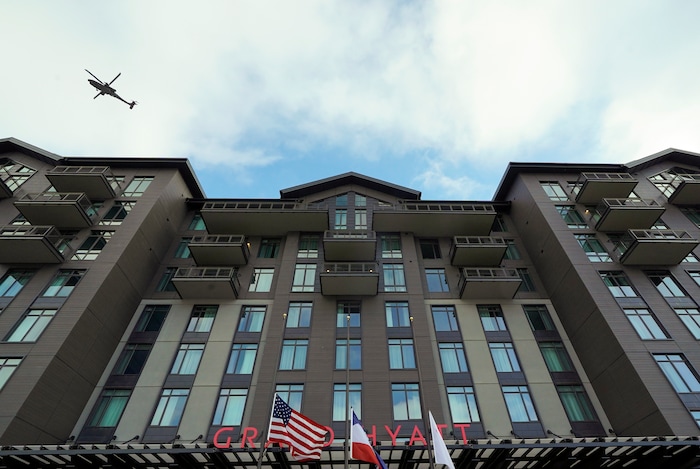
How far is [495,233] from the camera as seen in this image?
34.5m

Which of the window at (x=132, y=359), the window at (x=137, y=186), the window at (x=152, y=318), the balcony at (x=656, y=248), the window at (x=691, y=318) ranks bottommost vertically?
the window at (x=132, y=359)

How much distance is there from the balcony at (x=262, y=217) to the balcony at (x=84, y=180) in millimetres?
7925

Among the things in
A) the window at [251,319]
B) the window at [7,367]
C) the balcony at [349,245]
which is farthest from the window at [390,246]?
the window at [7,367]

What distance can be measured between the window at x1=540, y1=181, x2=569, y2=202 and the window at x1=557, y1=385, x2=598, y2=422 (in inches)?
627

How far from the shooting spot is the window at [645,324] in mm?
23062

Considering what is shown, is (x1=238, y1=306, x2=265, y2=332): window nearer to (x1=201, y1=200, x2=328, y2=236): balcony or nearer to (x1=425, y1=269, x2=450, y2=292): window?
(x1=201, y1=200, x2=328, y2=236): balcony

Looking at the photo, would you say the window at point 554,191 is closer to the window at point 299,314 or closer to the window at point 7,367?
the window at point 299,314

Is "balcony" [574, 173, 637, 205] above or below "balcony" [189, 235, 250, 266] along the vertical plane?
above

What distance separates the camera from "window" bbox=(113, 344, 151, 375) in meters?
24.3

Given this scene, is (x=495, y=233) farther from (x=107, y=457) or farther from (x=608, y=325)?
(x=107, y=457)

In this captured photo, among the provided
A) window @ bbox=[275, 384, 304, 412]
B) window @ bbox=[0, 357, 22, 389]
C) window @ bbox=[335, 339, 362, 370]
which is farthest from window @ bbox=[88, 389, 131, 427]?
window @ bbox=[335, 339, 362, 370]

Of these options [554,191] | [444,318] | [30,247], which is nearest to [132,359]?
[30,247]

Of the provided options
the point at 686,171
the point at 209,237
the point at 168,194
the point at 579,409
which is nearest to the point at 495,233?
the point at 579,409

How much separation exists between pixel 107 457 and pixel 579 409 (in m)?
26.1
